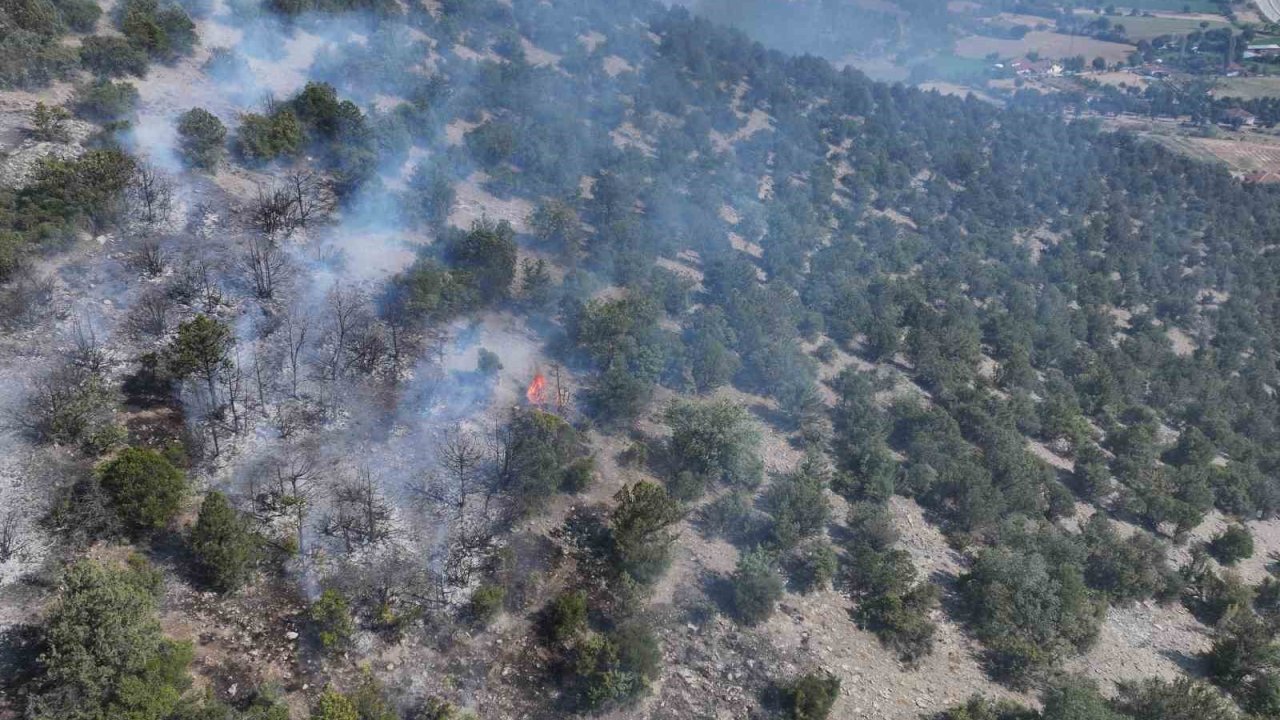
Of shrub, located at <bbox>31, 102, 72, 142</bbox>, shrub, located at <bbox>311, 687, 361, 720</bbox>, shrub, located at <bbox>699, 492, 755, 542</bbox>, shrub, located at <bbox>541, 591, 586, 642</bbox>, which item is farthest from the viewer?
shrub, located at <bbox>31, 102, 72, 142</bbox>

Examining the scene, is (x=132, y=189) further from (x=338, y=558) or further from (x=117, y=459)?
(x=338, y=558)

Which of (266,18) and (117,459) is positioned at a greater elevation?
(266,18)

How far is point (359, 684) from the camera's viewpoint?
20109mm

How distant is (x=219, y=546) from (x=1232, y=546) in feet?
126

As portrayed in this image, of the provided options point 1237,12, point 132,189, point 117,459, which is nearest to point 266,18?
point 132,189

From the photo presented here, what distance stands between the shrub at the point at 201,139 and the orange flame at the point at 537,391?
737 inches

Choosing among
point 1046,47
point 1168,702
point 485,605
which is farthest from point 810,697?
point 1046,47

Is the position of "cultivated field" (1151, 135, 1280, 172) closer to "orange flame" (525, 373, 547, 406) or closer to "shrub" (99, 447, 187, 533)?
"orange flame" (525, 373, 547, 406)

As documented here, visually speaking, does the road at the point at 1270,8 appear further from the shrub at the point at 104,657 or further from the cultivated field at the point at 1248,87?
the shrub at the point at 104,657

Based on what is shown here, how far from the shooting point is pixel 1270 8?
467 ft

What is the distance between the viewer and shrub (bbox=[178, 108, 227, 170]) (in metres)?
35.7

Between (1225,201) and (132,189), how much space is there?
271 ft

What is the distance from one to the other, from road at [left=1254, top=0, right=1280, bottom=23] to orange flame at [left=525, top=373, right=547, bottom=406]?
162891 millimetres

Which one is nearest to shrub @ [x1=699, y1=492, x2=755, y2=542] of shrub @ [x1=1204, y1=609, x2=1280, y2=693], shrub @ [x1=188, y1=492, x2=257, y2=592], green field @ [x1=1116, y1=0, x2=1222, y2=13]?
shrub @ [x1=188, y1=492, x2=257, y2=592]
